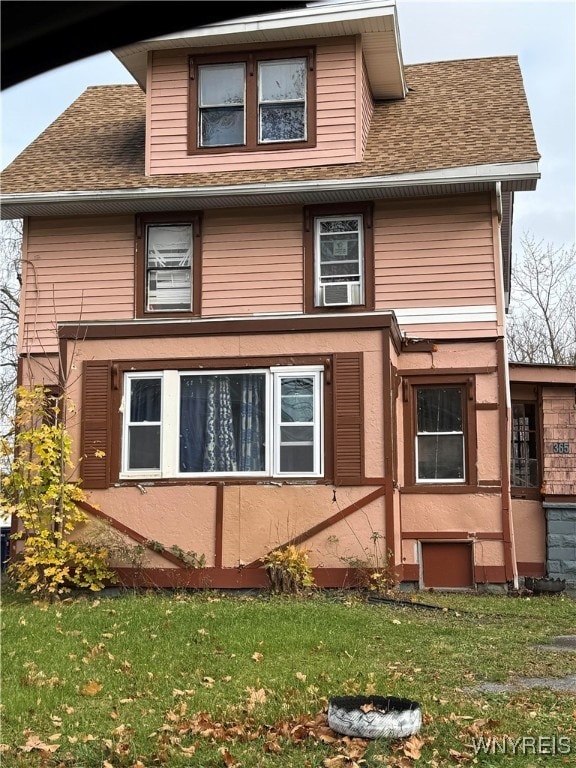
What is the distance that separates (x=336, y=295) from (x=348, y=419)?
228cm

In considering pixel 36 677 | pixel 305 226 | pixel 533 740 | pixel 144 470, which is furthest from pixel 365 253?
pixel 533 740

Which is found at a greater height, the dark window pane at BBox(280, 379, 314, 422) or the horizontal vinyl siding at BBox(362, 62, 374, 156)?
the horizontal vinyl siding at BBox(362, 62, 374, 156)

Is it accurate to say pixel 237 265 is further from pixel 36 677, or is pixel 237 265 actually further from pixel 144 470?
pixel 36 677

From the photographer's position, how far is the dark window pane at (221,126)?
1435 centimetres

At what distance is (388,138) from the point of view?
14570 millimetres

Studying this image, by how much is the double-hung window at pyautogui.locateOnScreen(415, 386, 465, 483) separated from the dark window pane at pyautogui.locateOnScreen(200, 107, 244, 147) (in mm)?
4837

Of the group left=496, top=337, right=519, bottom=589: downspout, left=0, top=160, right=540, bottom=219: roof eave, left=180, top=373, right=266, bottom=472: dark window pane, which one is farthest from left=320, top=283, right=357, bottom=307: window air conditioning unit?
left=496, top=337, right=519, bottom=589: downspout

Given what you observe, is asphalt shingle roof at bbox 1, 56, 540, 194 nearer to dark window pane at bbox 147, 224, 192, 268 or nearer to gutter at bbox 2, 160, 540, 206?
gutter at bbox 2, 160, 540, 206

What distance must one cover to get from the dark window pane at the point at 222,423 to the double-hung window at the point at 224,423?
0.04 ft

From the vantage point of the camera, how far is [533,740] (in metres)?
5.13

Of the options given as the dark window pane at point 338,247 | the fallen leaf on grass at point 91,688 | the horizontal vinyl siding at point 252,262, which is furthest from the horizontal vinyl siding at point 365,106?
the fallen leaf on grass at point 91,688

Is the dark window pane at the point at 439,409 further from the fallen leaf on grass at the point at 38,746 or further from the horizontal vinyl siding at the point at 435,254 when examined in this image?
the fallen leaf on grass at the point at 38,746

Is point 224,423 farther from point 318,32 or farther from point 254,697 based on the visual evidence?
point 254,697

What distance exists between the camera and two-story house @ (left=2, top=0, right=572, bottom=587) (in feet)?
40.4
